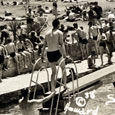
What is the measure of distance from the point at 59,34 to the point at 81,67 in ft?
25.5

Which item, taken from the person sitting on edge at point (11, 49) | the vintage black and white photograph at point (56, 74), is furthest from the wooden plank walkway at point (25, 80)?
the person sitting on edge at point (11, 49)

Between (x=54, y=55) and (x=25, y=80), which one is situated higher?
(x=54, y=55)

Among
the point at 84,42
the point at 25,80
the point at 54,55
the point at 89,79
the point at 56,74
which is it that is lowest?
the point at 25,80

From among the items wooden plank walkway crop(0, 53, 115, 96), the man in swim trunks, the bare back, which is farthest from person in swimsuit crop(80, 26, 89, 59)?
the bare back

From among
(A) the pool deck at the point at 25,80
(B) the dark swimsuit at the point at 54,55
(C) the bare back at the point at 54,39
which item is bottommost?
(A) the pool deck at the point at 25,80

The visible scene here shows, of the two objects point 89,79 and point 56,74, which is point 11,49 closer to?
point 89,79

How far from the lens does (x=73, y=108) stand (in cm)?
1144

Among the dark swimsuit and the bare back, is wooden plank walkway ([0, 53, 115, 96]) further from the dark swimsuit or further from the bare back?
the bare back

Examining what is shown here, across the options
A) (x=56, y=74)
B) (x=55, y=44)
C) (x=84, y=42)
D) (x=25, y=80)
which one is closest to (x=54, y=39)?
(x=55, y=44)

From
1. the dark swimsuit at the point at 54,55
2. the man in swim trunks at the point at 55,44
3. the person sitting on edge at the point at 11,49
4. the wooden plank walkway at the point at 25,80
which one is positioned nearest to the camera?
the man in swim trunks at the point at 55,44

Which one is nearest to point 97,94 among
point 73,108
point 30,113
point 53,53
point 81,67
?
point 81,67

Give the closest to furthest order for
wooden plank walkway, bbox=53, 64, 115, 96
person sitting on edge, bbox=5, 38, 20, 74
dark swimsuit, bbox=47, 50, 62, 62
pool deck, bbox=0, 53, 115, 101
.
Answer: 1. dark swimsuit, bbox=47, 50, 62, 62
2. wooden plank walkway, bbox=53, 64, 115, 96
3. pool deck, bbox=0, 53, 115, 101
4. person sitting on edge, bbox=5, 38, 20, 74

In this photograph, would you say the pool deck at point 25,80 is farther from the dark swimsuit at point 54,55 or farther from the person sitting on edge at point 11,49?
the dark swimsuit at point 54,55

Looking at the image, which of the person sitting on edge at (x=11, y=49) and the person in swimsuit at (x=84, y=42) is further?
the person in swimsuit at (x=84, y=42)
